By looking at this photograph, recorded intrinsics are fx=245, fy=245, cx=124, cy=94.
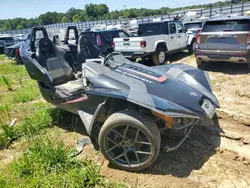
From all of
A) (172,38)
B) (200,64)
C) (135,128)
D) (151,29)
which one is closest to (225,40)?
(200,64)

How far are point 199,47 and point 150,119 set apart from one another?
19.6 feet

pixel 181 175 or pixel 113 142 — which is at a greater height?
pixel 113 142

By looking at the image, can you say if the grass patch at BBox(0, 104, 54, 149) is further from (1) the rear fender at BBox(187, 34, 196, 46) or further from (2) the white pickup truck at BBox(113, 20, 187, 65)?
(1) the rear fender at BBox(187, 34, 196, 46)

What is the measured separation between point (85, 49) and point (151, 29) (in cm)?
622

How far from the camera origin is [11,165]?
3.24m

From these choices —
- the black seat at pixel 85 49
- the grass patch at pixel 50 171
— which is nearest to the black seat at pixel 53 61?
the black seat at pixel 85 49

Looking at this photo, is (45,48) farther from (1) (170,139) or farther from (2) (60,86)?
(1) (170,139)

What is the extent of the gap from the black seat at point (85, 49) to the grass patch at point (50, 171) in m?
2.26

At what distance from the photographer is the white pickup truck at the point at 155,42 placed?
9484 mm

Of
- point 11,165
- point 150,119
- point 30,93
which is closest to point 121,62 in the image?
point 150,119

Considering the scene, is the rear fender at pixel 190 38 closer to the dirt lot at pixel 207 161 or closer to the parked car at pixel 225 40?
the parked car at pixel 225 40

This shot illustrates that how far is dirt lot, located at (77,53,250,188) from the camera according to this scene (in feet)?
9.68

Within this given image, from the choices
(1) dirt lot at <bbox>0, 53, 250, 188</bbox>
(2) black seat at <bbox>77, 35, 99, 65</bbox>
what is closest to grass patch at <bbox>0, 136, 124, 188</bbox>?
(1) dirt lot at <bbox>0, 53, 250, 188</bbox>

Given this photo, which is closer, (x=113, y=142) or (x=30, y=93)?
(x=113, y=142)
